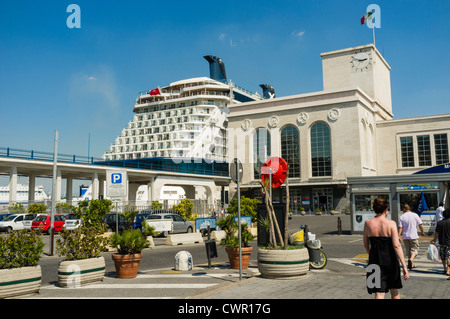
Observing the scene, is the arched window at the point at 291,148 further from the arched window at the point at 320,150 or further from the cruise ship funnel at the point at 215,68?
the cruise ship funnel at the point at 215,68

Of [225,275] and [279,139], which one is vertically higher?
[279,139]

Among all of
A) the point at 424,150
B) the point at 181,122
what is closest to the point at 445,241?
the point at 424,150

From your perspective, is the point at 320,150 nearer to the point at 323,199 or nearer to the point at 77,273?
the point at 323,199

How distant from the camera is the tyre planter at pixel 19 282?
23.8 ft

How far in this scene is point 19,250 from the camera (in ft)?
25.4

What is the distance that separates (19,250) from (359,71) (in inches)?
2519

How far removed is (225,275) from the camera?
9805 mm

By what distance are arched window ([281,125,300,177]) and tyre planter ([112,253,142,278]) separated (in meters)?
49.1

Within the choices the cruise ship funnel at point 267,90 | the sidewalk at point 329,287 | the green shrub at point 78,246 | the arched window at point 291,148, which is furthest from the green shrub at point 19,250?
the cruise ship funnel at point 267,90

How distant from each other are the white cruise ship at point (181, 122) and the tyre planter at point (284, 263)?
74.6 meters
